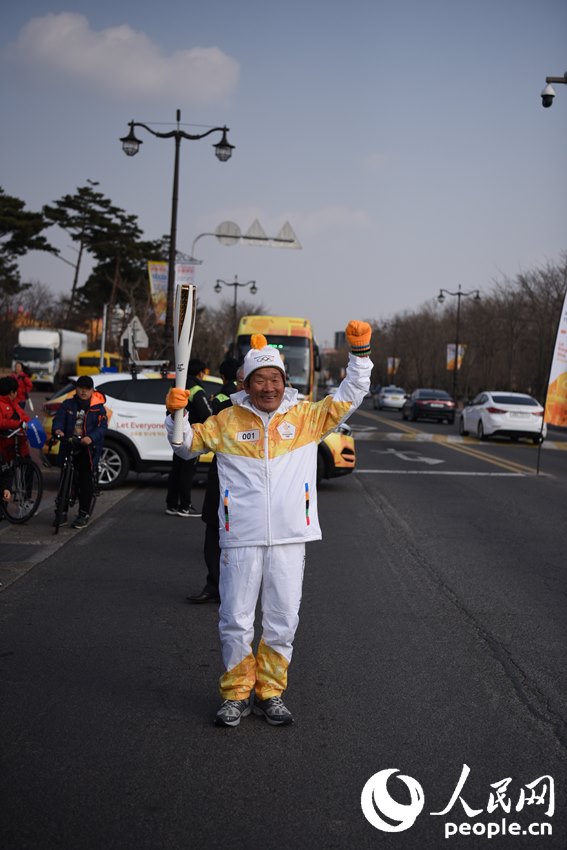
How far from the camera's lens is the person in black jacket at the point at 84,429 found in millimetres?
10613

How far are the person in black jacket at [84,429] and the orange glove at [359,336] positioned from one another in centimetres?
629

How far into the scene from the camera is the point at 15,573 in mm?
8188

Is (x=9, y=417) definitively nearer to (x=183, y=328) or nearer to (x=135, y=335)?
(x=183, y=328)

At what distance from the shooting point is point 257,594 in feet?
15.4

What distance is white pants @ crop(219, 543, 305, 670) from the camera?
4.65 metres

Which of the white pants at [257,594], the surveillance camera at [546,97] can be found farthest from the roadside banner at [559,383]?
the white pants at [257,594]

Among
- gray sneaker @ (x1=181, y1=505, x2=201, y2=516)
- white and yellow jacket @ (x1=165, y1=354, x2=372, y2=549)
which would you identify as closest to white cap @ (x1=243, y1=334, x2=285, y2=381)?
white and yellow jacket @ (x1=165, y1=354, x2=372, y2=549)

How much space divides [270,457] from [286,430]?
157mm

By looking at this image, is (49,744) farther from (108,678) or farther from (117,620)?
(117,620)

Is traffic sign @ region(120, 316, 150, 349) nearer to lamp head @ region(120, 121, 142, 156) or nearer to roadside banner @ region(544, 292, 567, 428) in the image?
lamp head @ region(120, 121, 142, 156)

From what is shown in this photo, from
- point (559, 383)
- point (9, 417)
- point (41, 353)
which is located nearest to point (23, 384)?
point (9, 417)

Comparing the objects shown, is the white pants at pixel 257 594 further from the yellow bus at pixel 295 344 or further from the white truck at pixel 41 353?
the white truck at pixel 41 353

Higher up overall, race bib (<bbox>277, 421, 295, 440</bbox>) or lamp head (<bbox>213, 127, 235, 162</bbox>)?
lamp head (<bbox>213, 127, 235, 162</bbox>)

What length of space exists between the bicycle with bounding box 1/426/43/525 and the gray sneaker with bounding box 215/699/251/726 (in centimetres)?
630
